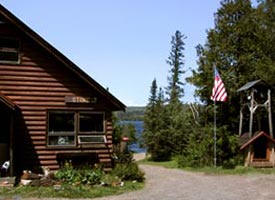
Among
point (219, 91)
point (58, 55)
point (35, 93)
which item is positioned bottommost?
point (35, 93)

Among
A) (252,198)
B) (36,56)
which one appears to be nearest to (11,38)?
(36,56)

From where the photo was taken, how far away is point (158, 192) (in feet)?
53.8

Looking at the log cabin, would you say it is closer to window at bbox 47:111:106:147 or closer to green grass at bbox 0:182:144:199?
window at bbox 47:111:106:147

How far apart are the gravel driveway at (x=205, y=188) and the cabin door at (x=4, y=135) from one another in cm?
613

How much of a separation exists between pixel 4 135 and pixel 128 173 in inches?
227

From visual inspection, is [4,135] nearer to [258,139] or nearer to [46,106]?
[46,106]

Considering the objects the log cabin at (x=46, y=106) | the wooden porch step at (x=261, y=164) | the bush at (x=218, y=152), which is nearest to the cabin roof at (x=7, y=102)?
the log cabin at (x=46, y=106)

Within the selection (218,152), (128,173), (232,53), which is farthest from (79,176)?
(232,53)

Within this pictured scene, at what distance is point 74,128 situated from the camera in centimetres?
2059

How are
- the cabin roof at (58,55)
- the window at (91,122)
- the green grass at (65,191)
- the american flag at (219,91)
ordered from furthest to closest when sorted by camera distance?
the american flag at (219,91), the window at (91,122), the cabin roof at (58,55), the green grass at (65,191)

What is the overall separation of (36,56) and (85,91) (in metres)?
2.69

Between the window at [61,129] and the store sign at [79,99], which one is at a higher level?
the store sign at [79,99]

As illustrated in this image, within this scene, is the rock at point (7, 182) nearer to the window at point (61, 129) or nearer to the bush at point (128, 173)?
the window at point (61, 129)

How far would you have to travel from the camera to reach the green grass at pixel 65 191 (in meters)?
15.1
